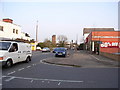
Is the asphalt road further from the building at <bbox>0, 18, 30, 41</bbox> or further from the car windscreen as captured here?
the building at <bbox>0, 18, 30, 41</bbox>

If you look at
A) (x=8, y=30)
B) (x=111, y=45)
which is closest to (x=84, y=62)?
(x=111, y=45)

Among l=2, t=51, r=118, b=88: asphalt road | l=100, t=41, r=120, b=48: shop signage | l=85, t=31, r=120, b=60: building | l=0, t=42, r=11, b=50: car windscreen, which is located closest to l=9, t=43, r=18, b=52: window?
l=0, t=42, r=11, b=50: car windscreen

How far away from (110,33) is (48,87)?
96.3 ft

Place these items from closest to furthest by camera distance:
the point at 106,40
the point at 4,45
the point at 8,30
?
1. the point at 4,45
2. the point at 106,40
3. the point at 8,30

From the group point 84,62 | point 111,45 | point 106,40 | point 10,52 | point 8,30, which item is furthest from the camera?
point 8,30

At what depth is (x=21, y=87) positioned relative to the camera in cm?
468

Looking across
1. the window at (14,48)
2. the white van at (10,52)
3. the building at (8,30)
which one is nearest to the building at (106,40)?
the white van at (10,52)

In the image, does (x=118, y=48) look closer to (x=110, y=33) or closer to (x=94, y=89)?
(x=110, y=33)

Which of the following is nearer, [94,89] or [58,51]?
[94,89]

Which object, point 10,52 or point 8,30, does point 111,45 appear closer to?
A: point 10,52

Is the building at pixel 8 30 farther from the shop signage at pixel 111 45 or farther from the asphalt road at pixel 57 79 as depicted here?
the shop signage at pixel 111 45

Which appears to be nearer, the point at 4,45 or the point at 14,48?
the point at 4,45

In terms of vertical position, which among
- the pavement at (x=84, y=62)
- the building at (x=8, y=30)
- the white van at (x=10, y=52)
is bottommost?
the pavement at (x=84, y=62)

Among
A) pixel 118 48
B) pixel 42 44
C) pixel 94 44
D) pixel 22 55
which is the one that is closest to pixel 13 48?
pixel 22 55
